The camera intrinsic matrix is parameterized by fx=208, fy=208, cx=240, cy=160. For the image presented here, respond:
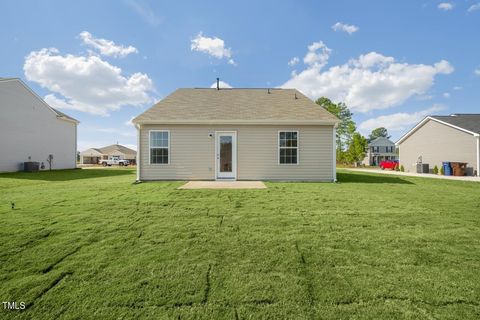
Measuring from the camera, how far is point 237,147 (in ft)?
31.5

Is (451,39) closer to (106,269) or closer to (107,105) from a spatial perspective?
(106,269)

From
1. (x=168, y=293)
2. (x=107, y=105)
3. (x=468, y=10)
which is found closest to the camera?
(x=168, y=293)

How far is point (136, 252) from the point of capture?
2785 mm

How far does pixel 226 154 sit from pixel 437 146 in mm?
19056

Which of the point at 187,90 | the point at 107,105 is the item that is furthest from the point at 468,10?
the point at 107,105

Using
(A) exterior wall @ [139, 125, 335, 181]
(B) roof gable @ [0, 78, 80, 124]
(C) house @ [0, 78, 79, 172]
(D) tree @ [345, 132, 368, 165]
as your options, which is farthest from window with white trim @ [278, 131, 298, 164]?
(D) tree @ [345, 132, 368, 165]

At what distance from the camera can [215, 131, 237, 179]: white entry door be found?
378 inches

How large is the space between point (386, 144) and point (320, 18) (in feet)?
139

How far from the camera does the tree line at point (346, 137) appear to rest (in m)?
31.4

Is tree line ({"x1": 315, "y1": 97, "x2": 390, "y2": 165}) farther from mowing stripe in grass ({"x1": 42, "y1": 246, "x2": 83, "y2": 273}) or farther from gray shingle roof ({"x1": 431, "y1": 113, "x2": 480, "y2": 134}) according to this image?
mowing stripe in grass ({"x1": 42, "y1": 246, "x2": 83, "y2": 273})

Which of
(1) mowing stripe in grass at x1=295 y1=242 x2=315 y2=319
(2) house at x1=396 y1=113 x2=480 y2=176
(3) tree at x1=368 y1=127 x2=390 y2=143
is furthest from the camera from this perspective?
(3) tree at x1=368 y1=127 x2=390 y2=143

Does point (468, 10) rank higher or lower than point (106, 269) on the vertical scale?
higher

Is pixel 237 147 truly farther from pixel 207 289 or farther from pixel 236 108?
pixel 207 289

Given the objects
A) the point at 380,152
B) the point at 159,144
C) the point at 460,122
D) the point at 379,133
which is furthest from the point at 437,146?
the point at 379,133
